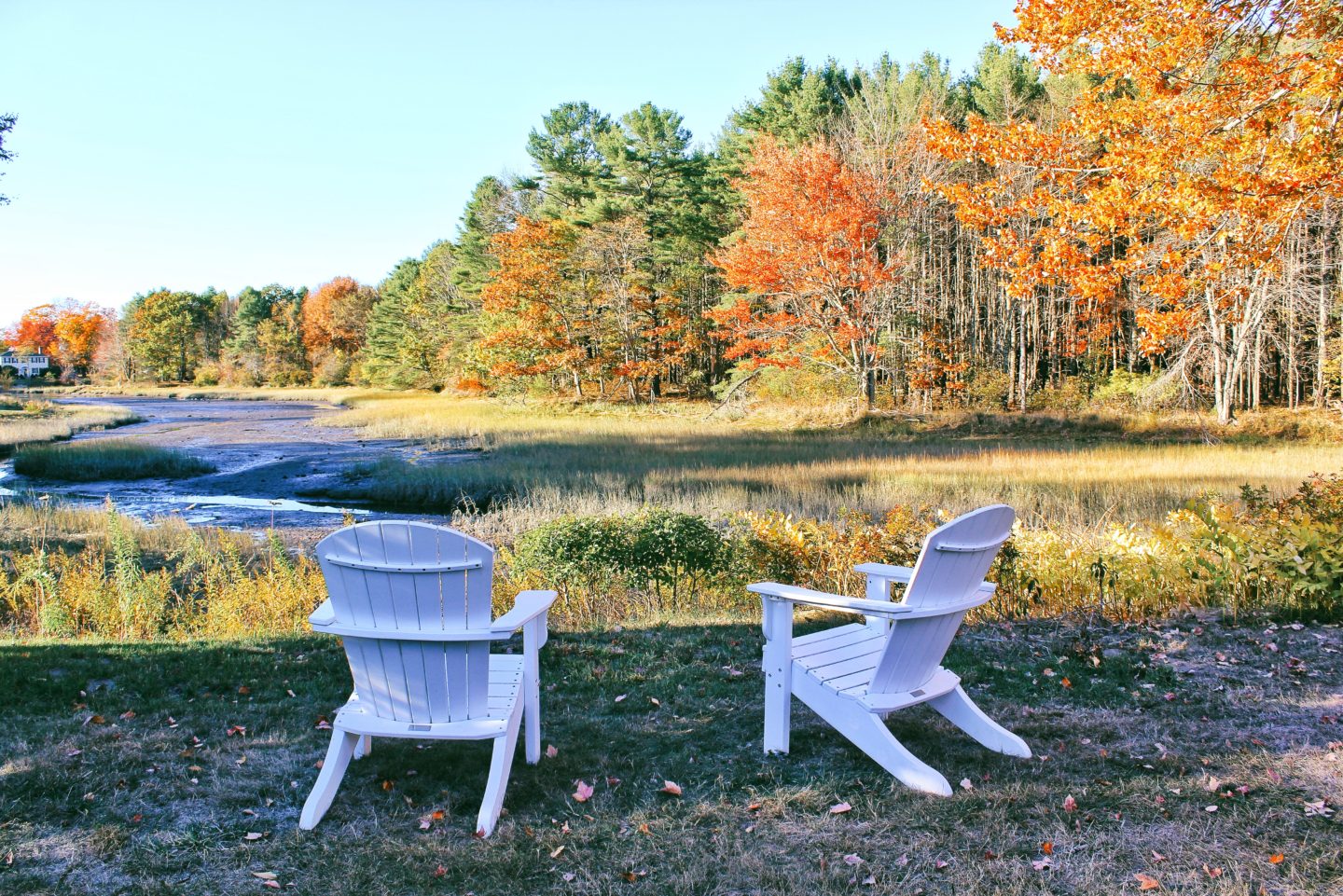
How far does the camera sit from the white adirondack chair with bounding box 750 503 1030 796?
3.01 meters

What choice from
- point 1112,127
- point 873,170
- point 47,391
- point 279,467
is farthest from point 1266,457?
point 47,391

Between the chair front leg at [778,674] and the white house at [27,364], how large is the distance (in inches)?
4023

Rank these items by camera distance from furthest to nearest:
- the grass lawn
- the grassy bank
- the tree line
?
the grassy bank → the tree line → the grass lawn

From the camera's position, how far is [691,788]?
3.13m

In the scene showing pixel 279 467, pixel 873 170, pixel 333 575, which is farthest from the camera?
pixel 873 170

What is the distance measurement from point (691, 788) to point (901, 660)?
2.92ft

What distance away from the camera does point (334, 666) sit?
4641mm

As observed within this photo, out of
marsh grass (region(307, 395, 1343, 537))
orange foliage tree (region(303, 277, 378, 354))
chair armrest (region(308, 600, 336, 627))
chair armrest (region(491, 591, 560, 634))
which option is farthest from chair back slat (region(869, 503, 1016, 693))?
orange foliage tree (region(303, 277, 378, 354))

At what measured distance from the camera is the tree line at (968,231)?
7078 mm

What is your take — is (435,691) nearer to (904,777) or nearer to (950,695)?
(904,777)

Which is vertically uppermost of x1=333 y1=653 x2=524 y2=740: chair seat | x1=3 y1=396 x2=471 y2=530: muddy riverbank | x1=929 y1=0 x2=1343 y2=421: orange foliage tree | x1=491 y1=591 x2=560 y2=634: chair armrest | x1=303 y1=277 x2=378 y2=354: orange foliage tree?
x1=303 y1=277 x2=378 y2=354: orange foliage tree

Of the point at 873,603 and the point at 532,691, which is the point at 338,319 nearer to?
the point at 532,691

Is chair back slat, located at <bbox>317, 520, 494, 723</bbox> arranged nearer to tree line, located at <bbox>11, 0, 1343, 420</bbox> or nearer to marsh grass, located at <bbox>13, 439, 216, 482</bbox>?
tree line, located at <bbox>11, 0, 1343, 420</bbox>

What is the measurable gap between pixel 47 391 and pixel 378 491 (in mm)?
60161
